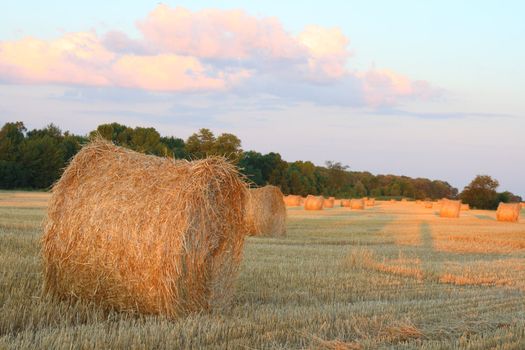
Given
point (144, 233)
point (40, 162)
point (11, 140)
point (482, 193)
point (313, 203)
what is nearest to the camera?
point (144, 233)

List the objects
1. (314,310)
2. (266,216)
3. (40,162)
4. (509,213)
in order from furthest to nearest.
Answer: (40,162)
(509,213)
(266,216)
(314,310)

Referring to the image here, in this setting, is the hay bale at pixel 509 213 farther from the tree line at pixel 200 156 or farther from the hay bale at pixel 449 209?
the tree line at pixel 200 156

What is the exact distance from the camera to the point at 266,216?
21016 millimetres

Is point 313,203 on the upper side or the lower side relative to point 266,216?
upper

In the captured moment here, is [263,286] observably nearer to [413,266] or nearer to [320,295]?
[320,295]

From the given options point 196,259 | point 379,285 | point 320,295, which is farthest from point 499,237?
point 196,259

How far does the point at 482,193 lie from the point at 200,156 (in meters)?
37.3

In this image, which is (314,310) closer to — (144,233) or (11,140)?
(144,233)

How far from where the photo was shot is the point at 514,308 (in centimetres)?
848

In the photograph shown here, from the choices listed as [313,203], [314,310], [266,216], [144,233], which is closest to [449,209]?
[313,203]

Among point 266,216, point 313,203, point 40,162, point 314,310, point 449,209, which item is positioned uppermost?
point 40,162

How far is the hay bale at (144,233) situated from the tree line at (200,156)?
19749mm

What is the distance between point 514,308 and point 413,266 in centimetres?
429

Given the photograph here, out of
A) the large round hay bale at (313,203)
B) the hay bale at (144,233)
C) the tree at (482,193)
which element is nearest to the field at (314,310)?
the hay bale at (144,233)
